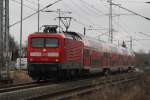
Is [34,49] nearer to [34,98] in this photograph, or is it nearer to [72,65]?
[72,65]

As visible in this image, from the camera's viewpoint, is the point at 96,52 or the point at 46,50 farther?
the point at 96,52

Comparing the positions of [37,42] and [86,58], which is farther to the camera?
[86,58]

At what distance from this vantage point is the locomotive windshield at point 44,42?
94.1 feet

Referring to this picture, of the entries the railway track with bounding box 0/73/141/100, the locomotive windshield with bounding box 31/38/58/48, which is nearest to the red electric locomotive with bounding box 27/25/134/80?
the locomotive windshield with bounding box 31/38/58/48

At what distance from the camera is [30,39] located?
95.5 ft

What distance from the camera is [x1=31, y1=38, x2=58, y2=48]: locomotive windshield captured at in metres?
28.7

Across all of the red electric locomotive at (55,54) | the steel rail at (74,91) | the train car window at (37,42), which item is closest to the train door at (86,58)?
the red electric locomotive at (55,54)

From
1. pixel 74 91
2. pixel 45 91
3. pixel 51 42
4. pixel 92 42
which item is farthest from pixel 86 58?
pixel 45 91

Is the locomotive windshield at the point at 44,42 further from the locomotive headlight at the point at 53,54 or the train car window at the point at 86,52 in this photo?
the train car window at the point at 86,52

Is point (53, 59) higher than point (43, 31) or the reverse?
the reverse

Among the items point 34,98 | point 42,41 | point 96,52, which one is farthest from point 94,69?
point 34,98

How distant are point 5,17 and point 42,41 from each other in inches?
222

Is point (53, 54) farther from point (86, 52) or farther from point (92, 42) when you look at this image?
point (92, 42)

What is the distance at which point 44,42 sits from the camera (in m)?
28.8
